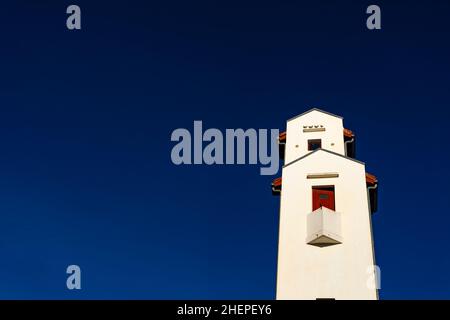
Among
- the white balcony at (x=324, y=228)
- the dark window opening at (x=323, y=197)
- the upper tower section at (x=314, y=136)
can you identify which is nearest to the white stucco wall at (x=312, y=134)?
the upper tower section at (x=314, y=136)

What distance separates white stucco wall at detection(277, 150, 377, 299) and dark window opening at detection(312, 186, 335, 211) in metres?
0.28

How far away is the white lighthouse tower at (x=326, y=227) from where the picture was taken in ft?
85.8

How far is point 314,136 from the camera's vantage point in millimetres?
34344

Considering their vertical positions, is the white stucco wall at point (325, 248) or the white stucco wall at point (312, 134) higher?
the white stucco wall at point (312, 134)

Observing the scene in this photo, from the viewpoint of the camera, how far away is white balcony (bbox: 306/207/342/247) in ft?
88.7

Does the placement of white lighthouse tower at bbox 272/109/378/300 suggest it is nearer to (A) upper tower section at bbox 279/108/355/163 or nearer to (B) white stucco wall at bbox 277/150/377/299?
(B) white stucco wall at bbox 277/150/377/299

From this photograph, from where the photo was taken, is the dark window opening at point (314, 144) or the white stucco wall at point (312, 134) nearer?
the white stucco wall at point (312, 134)

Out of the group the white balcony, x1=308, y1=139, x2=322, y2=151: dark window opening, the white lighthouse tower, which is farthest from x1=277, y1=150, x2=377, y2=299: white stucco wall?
x1=308, y1=139, x2=322, y2=151: dark window opening

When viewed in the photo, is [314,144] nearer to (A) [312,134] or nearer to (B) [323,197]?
(A) [312,134]

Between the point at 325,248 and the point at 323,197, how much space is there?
3.11 meters

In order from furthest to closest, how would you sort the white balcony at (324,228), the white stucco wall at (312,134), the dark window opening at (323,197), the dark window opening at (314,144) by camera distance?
the dark window opening at (314,144) → the white stucco wall at (312,134) → the dark window opening at (323,197) → the white balcony at (324,228)

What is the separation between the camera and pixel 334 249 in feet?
89.1

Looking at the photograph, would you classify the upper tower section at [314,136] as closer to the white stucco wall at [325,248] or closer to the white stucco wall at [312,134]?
the white stucco wall at [312,134]
